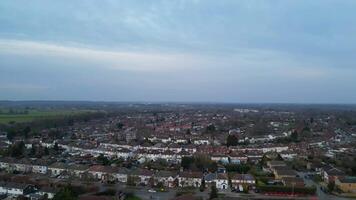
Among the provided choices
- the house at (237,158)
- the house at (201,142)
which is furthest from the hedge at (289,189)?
the house at (201,142)

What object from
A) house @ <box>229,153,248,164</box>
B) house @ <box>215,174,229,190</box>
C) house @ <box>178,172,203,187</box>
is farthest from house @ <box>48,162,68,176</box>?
house @ <box>229,153,248,164</box>

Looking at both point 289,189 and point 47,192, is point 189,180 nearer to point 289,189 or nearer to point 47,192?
point 289,189

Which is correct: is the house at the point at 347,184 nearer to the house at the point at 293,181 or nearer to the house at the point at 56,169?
the house at the point at 293,181

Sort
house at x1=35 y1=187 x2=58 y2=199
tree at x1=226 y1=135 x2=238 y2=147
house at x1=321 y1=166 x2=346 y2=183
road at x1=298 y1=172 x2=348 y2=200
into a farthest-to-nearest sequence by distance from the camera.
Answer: tree at x1=226 y1=135 x2=238 y2=147
house at x1=321 y1=166 x2=346 y2=183
road at x1=298 y1=172 x2=348 y2=200
house at x1=35 y1=187 x2=58 y2=199

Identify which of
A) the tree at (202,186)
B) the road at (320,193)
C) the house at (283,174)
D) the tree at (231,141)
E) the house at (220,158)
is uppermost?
the tree at (231,141)

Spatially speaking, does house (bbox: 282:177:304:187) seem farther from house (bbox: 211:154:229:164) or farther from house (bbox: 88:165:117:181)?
house (bbox: 88:165:117:181)

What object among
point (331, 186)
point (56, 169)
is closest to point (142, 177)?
point (56, 169)
